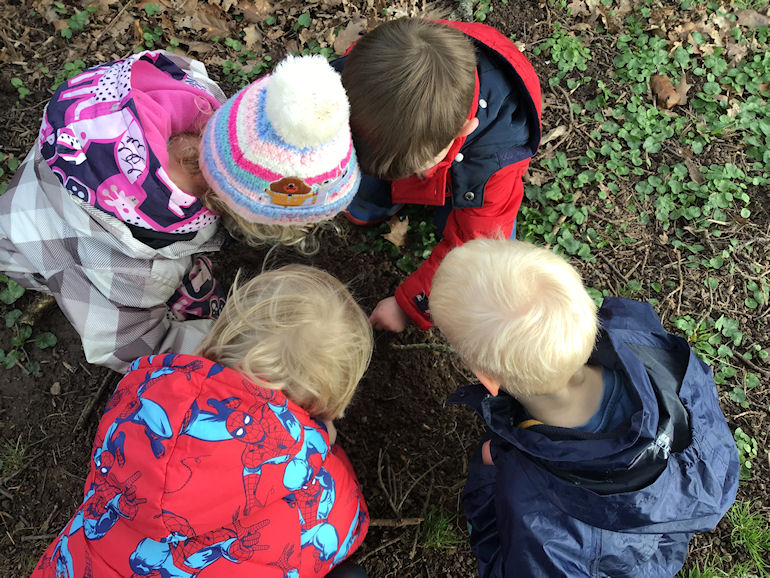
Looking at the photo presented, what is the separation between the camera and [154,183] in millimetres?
2062

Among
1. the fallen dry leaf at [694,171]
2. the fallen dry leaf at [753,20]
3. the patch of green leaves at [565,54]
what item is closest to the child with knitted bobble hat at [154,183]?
the patch of green leaves at [565,54]

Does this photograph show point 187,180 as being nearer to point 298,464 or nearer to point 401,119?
point 401,119

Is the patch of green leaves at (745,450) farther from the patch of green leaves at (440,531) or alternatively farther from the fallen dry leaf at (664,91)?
the fallen dry leaf at (664,91)

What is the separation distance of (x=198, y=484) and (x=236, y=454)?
0.14 meters

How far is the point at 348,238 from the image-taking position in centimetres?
318

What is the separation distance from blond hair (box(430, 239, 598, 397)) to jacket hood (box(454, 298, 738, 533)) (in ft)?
0.77

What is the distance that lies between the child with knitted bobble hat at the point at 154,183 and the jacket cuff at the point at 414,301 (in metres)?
0.59

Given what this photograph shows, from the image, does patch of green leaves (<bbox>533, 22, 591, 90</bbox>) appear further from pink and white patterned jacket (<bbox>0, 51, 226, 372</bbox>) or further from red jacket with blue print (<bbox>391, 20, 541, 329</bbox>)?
pink and white patterned jacket (<bbox>0, 51, 226, 372</bbox>)

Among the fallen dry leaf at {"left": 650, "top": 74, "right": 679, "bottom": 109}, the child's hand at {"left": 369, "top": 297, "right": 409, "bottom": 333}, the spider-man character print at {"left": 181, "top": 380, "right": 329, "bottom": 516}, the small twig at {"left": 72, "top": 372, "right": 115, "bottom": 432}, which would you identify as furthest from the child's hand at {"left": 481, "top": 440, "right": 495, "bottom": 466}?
the fallen dry leaf at {"left": 650, "top": 74, "right": 679, "bottom": 109}

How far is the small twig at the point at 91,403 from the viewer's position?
9.50 ft

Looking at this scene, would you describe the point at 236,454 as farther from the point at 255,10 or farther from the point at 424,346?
the point at 255,10

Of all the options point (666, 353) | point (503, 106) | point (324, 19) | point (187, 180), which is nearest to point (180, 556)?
point (187, 180)

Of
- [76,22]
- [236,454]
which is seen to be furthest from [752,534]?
[76,22]

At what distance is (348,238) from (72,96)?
5.04 ft
